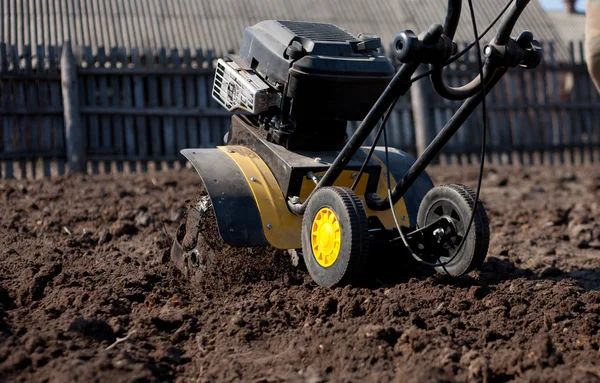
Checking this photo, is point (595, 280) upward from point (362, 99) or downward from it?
downward

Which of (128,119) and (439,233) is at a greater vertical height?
(128,119)

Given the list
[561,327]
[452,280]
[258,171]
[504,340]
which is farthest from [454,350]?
[258,171]

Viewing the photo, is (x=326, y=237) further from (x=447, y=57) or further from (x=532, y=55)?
(x=532, y=55)

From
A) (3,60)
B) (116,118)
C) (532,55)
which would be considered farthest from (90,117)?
(532,55)

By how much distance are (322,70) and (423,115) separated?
6467 mm

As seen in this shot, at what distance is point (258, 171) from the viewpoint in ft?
13.7

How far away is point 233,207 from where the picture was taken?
12.8ft

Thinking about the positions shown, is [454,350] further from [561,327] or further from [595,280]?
[595,280]

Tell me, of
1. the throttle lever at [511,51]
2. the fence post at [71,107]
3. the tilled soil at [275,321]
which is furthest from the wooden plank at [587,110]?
the throttle lever at [511,51]

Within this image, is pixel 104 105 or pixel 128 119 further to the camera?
pixel 128 119

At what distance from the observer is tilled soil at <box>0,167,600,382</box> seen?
289 centimetres

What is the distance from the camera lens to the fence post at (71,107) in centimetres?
908

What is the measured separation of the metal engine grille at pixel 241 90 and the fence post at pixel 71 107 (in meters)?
4.85

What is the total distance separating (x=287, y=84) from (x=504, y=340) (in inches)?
69.5
